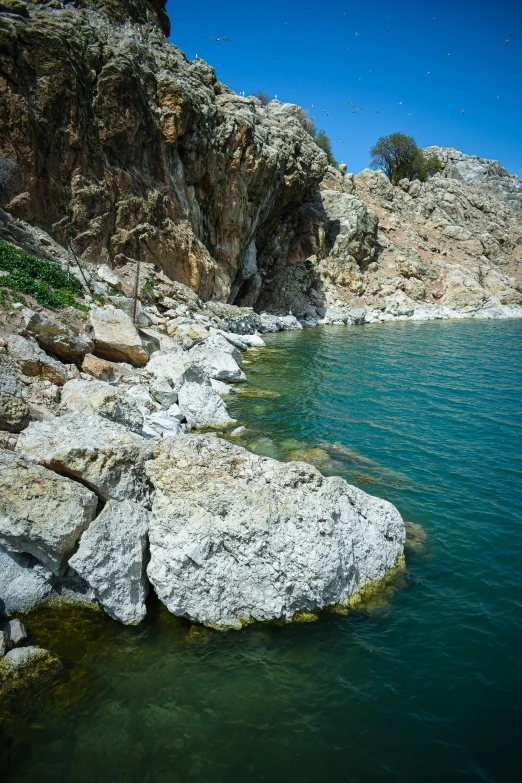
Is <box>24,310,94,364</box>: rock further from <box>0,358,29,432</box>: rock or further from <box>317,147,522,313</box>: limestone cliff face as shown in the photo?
<box>317,147,522,313</box>: limestone cliff face

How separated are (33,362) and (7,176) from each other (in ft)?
55.0

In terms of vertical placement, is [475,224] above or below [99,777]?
above

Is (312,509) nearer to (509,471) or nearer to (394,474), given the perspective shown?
(394,474)

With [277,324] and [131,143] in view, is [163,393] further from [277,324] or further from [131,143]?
[277,324]

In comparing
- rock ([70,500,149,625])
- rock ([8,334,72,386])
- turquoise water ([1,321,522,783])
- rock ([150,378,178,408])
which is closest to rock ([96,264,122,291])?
rock ([150,378,178,408])

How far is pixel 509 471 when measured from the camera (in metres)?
12.6

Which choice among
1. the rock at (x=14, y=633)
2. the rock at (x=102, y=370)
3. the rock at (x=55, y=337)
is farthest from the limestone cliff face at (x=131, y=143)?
the rock at (x=14, y=633)

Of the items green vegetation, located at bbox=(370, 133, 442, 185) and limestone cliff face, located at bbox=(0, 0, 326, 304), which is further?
green vegetation, located at bbox=(370, 133, 442, 185)

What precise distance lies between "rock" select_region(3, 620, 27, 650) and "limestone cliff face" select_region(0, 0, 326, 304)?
2446 centimetres

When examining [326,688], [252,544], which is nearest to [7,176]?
[252,544]

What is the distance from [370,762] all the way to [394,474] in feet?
26.3

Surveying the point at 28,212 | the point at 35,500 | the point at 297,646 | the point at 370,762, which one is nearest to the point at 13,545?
the point at 35,500

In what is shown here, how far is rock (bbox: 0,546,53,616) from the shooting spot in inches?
273

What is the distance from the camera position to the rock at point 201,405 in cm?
1577
